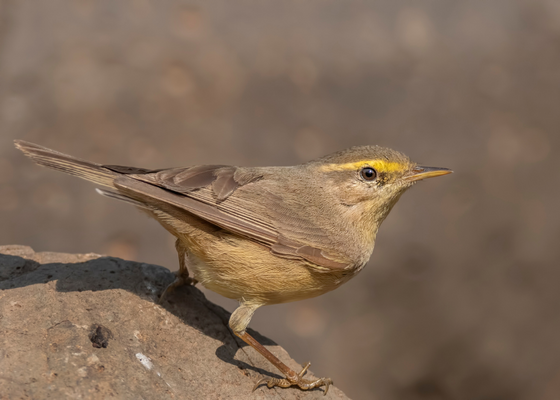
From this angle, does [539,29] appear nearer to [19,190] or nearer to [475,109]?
[475,109]

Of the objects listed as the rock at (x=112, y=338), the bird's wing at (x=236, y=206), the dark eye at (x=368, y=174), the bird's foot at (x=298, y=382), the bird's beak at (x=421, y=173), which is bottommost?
the rock at (x=112, y=338)

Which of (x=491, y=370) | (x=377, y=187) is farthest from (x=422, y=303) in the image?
(x=377, y=187)

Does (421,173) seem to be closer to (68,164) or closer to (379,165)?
(379,165)

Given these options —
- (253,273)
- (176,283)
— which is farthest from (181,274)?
(253,273)

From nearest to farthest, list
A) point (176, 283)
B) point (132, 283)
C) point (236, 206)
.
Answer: point (236, 206), point (132, 283), point (176, 283)

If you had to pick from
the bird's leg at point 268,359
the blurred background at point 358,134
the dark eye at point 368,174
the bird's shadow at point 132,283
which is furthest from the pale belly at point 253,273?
the blurred background at point 358,134

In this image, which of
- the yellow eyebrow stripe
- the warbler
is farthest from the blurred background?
the yellow eyebrow stripe

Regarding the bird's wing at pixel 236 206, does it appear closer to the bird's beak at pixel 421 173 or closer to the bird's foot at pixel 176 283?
the bird's beak at pixel 421 173

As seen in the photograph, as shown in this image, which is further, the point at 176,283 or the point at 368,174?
the point at 176,283
